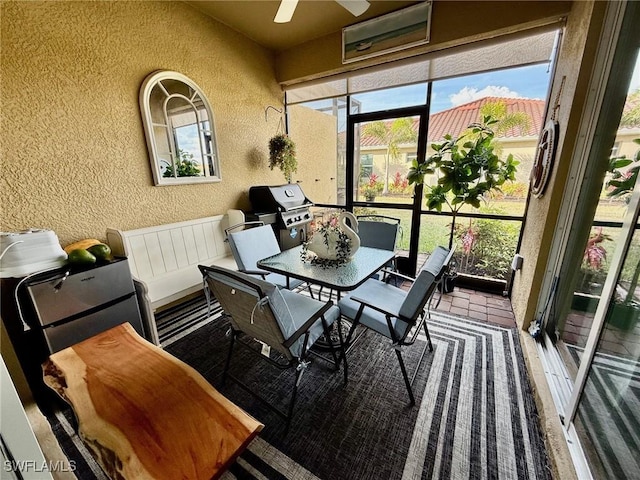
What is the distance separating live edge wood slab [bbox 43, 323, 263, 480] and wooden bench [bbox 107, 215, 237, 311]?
820 millimetres

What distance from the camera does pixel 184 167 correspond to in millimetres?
2766

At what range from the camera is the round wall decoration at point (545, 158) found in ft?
6.42

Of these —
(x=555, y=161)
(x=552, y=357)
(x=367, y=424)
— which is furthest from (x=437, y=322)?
(x=555, y=161)

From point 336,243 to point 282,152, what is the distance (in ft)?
6.79

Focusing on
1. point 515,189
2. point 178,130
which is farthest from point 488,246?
point 178,130

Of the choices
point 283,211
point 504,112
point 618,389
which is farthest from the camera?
point 283,211

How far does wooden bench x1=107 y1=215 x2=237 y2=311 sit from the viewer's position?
233 centimetres

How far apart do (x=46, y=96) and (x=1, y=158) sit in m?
0.54

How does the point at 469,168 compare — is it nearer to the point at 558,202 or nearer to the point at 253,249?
the point at 558,202

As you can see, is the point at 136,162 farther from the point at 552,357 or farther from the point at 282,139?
the point at 552,357

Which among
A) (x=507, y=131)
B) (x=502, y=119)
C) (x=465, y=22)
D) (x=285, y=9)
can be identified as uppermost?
(x=465, y=22)

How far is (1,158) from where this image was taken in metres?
1.69

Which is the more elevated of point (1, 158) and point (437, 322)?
point (1, 158)

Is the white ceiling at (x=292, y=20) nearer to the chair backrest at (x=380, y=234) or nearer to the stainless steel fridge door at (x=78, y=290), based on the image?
the chair backrest at (x=380, y=234)
